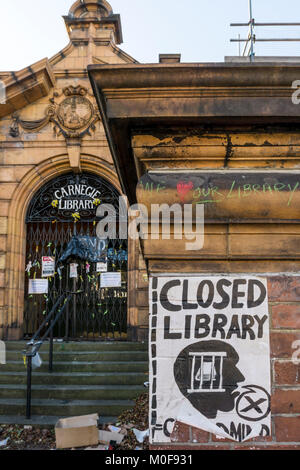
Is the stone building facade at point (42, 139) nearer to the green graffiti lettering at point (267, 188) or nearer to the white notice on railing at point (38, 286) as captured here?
the white notice on railing at point (38, 286)

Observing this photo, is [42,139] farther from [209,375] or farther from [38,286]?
[209,375]

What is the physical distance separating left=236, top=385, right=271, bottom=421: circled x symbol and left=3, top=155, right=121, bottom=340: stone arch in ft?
27.3

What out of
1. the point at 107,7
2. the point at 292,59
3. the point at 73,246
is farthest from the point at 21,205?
the point at 292,59

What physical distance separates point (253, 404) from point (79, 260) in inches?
324

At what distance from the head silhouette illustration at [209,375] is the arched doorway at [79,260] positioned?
8.13 metres

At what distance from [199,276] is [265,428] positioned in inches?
24.1

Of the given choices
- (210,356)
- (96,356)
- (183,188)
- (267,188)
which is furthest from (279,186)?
(96,356)

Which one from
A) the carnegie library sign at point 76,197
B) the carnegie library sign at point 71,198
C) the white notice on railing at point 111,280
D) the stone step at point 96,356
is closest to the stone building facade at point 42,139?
the carnegie library sign at point 71,198

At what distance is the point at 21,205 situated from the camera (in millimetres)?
9773

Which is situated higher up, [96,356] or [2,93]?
[2,93]

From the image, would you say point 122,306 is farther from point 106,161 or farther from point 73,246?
point 106,161

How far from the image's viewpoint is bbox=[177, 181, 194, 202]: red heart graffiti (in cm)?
172

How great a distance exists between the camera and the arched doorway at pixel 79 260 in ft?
32.1

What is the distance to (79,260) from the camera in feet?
31.6
